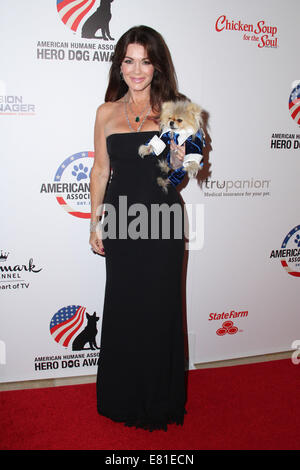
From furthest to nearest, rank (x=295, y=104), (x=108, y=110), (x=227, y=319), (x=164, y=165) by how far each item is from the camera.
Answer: (x=227, y=319)
(x=295, y=104)
(x=108, y=110)
(x=164, y=165)

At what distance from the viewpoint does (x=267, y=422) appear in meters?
2.23

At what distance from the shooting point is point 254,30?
2525 mm

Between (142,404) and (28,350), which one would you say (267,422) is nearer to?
(142,404)

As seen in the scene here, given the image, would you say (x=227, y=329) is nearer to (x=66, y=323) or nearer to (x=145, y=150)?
(x=66, y=323)

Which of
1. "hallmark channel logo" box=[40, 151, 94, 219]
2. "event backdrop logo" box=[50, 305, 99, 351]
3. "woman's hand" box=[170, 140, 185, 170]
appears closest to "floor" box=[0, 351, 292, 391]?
"event backdrop logo" box=[50, 305, 99, 351]

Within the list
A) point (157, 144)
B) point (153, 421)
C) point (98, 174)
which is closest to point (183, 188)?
point (98, 174)

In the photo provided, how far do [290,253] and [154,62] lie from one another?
185 cm

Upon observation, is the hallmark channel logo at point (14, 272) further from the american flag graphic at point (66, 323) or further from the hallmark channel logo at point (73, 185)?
the hallmark channel logo at point (73, 185)

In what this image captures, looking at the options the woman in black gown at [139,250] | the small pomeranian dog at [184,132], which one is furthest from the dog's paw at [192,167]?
the woman in black gown at [139,250]

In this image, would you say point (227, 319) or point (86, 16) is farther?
point (227, 319)

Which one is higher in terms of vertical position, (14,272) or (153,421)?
(14,272)

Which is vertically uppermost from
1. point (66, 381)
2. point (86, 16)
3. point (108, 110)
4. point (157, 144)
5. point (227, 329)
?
point (86, 16)
